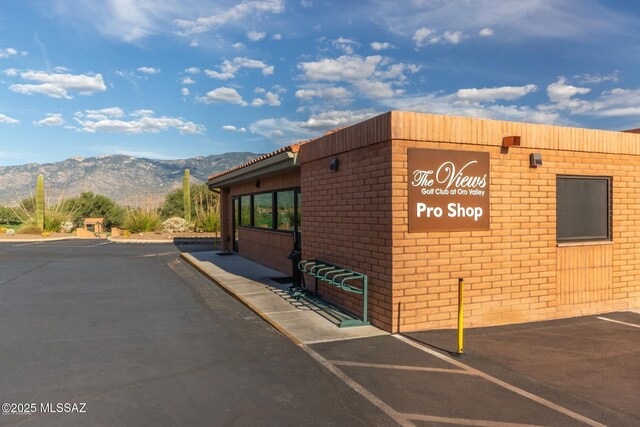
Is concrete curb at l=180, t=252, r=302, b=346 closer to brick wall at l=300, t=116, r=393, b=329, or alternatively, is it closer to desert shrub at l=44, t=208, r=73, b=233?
brick wall at l=300, t=116, r=393, b=329

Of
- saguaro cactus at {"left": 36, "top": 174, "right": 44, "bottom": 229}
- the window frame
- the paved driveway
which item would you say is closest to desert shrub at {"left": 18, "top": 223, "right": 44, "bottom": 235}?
saguaro cactus at {"left": 36, "top": 174, "right": 44, "bottom": 229}

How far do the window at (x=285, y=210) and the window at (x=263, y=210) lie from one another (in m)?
0.74

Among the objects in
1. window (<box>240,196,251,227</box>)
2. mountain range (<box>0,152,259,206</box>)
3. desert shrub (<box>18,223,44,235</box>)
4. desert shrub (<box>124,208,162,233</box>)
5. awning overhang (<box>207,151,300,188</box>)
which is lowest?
Result: desert shrub (<box>18,223,44,235</box>)

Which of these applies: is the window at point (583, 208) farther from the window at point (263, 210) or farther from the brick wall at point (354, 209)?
the window at point (263, 210)

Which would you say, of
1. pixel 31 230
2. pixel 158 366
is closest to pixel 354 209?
pixel 158 366

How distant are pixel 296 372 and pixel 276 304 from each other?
11.8 feet

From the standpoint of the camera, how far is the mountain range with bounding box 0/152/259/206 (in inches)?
4675

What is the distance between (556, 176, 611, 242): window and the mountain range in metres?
113

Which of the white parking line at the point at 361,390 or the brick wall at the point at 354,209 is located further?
the brick wall at the point at 354,209

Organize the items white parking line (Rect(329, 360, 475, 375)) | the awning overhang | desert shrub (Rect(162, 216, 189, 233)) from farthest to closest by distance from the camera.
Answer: desert shrub (Rect(162, 216, 189, 233))
the awning overhang
white parking line (Rect(329, 360, 475, 375))

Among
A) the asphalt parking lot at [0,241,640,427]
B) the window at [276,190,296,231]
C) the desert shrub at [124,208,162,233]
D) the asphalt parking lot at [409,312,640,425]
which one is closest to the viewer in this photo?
the asphalt parking lot at [0,241,640,427]

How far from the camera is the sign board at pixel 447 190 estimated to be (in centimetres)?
705

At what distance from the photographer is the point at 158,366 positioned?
564 centimetres

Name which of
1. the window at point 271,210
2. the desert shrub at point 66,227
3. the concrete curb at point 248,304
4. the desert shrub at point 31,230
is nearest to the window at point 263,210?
the window at point 271,210
